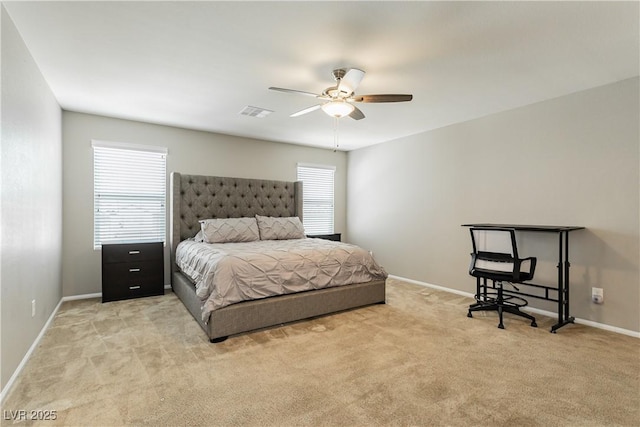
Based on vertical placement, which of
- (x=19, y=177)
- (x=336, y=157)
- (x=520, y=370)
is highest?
(x=336, y=157)

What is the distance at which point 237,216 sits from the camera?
16.6ft

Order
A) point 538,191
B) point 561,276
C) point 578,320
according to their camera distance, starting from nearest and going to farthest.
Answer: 1. point 561,276
2. point 578,320
3. point 538,191

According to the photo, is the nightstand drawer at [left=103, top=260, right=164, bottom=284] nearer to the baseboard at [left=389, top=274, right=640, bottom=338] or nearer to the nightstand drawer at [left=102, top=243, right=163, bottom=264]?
the nightstand drawer at [left=102, top=243, right=163, bottom=264]

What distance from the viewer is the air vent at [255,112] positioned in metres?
3.83

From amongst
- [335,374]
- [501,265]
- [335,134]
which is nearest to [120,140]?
[335,134]

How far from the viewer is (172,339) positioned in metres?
2.78

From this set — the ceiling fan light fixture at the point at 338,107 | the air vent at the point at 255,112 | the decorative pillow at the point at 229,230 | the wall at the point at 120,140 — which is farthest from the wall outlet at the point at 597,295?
the wall at the point at 120,140

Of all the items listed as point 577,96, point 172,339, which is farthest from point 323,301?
point 577,96

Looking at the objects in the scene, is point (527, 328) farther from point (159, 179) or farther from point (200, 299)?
point (159, 179)

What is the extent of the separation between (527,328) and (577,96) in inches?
96.6

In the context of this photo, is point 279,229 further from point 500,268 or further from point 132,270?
point 500,268

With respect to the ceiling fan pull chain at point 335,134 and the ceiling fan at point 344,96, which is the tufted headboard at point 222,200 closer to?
the ceiling fan pull chain at point 335,134

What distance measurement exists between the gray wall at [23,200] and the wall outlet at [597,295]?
4849mm

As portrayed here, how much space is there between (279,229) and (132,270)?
6.54ft
